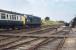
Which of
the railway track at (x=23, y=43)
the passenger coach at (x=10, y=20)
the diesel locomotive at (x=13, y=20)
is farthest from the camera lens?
the diesel locomotive at (x=13, y=20)

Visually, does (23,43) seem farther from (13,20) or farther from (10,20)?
(13,20)

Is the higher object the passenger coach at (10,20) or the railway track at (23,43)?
the passenger coach at (10,20)

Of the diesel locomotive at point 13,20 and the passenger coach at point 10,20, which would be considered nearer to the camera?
the passenger coach at point 10,20

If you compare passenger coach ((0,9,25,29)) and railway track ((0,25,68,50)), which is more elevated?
passenger coach ((0,9,25,29))

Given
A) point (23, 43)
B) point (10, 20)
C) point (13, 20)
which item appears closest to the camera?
point (23, 43)

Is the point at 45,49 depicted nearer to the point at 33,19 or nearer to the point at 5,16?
the point at 5,16

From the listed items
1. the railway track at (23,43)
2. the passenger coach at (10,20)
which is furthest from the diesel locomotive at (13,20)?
the railway track at (23,43)

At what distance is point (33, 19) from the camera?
144 feet

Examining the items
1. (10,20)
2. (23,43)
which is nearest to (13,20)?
(10,20)

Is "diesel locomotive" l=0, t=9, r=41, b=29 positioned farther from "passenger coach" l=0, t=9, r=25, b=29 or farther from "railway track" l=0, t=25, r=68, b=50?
"railway track" l=0, t=25, r=68, b=50

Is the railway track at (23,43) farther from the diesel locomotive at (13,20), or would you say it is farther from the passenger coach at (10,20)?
the diesel locomotive at (13,20)

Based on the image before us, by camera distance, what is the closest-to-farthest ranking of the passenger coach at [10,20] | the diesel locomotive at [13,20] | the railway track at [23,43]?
the railway track at [23,43] → the passenger coach at [10,20] → the diesel locomotive at [13,20]

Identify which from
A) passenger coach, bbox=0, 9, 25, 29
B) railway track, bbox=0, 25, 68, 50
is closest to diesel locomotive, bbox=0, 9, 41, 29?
passenger coach, bbox=0, 9, 25, 29

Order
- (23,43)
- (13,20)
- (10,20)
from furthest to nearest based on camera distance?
(13,20)
(10,20)
(23,43)
